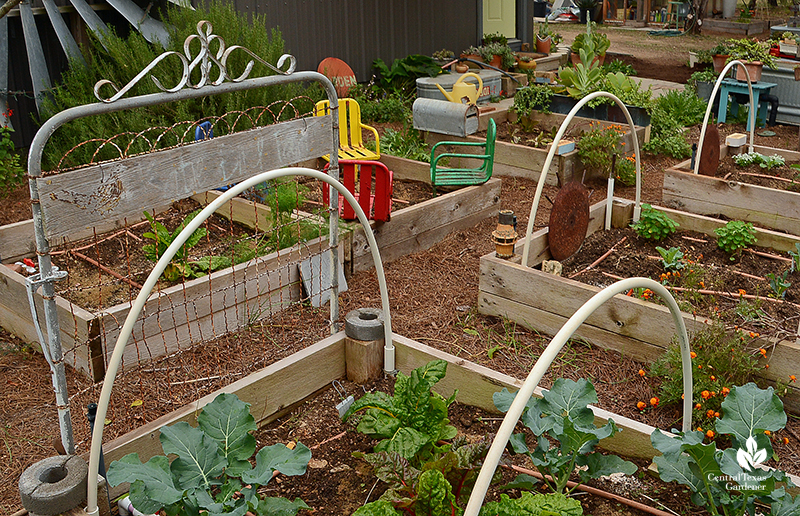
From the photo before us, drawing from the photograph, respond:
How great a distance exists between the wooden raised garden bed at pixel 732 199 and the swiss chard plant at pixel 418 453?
381 cm

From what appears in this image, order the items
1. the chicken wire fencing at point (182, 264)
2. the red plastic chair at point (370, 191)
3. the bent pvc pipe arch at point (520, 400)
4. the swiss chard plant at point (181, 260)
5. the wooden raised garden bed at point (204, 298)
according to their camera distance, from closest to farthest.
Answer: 1. the bent pvc pipe arch at point (520, 400)
2. the chicken wire fencing at point (182, 264)
3. the wooden raised garden bed at point (204, 298)
4. the swiss chard plant at point (181, 260)
5. the red plastic chair at point (370, 191)

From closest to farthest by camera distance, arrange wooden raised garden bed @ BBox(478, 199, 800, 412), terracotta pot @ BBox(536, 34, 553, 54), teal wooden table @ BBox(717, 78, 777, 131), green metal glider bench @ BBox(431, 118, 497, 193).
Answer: wooden raised garden bed @ BBox(478, 199, 800, 412)
green metal glider bench @ BBox(431, 118, 497, 193)
teal wooden table @ BBox(717, 78, 777, 131)
terracotta pot @ BBox(536, 34, 553, 54)

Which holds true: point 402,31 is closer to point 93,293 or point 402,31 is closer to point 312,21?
point 312,21

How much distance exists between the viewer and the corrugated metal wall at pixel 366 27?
9.09 meters

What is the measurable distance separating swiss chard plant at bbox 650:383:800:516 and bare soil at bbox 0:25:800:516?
0.28 metres

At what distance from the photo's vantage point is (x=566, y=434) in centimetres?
269

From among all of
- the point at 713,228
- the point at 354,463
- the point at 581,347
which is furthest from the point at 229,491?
the point at 713,228

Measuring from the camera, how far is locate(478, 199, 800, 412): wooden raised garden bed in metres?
3.60

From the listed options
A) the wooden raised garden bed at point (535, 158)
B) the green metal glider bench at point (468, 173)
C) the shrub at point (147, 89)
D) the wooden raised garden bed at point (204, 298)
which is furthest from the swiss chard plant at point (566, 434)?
the wooden raised garden bed at point (535, 158)

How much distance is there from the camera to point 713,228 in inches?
215

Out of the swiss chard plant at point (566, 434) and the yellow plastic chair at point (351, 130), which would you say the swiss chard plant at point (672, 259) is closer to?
the swiss chard plant at point (566, 434)

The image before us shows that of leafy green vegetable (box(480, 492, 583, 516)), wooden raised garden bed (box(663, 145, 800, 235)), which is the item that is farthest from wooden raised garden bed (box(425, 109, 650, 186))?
leafy green vegetable (box(480, 492, 583, 516))

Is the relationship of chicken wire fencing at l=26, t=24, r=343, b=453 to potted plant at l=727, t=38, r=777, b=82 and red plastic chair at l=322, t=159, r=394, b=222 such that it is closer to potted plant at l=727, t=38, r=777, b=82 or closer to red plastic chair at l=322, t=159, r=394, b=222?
red plastic chair at l=322, t=159, r=394, b=222

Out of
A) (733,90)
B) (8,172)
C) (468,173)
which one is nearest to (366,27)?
(468,173)
